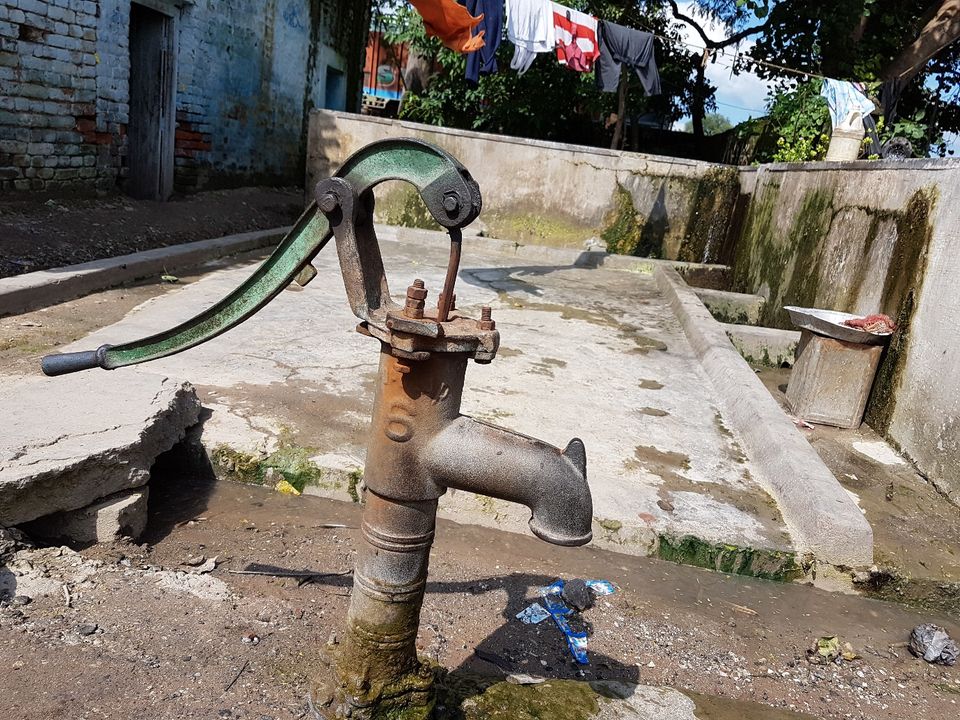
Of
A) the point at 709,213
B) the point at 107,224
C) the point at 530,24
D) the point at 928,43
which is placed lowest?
the point at 107,224

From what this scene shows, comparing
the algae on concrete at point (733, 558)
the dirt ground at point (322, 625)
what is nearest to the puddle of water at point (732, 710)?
the dirt ground at point (322, 625)

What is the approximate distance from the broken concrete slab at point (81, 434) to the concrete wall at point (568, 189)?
639 cm

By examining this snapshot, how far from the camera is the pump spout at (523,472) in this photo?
49.3 inches

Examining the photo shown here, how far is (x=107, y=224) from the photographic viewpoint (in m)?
6.54

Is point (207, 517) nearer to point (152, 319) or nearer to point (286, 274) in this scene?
point (286, 274)

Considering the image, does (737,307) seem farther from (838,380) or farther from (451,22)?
(451,22)

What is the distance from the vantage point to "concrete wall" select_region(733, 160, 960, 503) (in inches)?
141

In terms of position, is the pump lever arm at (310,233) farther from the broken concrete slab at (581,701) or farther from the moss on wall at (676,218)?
the moss on wall at (676,218)

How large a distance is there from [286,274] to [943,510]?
3205mm

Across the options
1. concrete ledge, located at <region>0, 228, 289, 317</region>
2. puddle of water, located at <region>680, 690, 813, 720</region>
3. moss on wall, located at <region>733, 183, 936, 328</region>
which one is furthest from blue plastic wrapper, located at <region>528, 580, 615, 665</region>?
concrete ledge, located at <region>0, 228, 289, 317</region>

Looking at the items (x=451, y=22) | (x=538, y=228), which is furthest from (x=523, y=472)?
(x=538, y=228)

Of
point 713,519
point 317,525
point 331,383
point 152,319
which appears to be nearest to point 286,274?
point 317,525

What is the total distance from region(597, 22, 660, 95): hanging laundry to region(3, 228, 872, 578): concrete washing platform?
556cm

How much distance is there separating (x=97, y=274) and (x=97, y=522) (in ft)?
11.0
